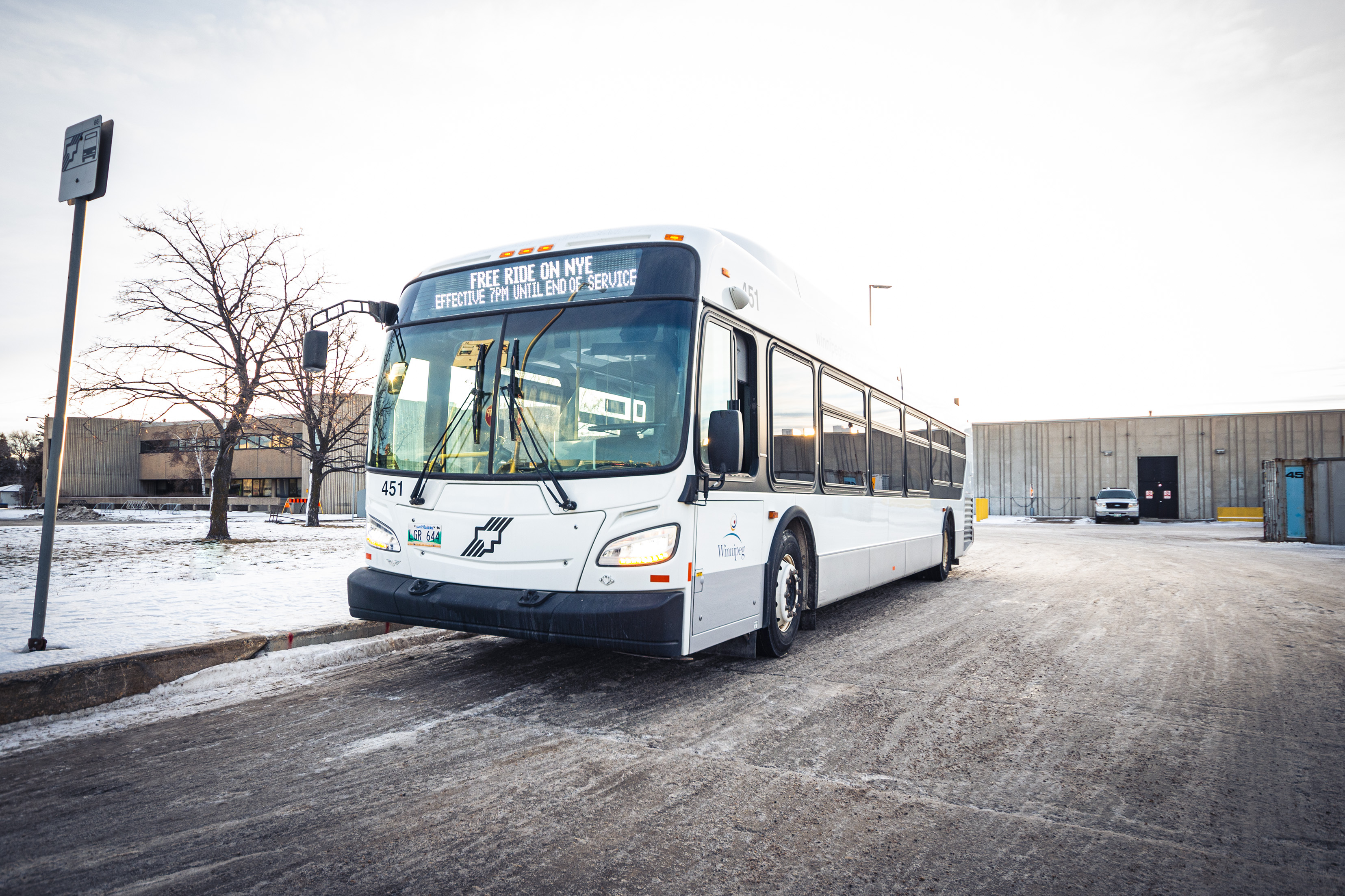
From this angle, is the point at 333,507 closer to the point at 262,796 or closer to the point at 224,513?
the point at 224,513

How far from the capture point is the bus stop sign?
5637 millimetres

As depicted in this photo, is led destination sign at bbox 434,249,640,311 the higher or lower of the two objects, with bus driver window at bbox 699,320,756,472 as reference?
higher

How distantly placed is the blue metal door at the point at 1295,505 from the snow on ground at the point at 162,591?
85.0 feet

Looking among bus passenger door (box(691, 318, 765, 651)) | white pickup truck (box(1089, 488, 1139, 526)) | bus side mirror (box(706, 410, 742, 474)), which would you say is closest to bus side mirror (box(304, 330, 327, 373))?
bus passenger door (box(691, 318, 765, 651))

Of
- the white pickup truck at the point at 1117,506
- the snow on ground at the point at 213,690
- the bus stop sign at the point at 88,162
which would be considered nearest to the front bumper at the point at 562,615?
the snow on ground at the point at 213,690

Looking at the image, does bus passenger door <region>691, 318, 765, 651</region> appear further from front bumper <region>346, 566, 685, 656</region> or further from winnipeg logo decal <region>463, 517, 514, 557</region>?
winnipeg logo decal <region>463, 517, 514, 557</region>

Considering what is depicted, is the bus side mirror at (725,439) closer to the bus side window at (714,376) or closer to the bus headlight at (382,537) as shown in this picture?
the bus side window at (714,376)

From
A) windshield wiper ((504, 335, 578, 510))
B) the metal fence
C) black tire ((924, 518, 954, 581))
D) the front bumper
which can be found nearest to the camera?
the front bumper

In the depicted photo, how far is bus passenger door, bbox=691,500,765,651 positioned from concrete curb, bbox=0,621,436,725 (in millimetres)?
3478

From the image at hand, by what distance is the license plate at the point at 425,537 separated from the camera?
542cm

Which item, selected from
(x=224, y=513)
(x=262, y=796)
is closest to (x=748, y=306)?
(x=262, y=796)

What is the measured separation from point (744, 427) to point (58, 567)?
430 inches

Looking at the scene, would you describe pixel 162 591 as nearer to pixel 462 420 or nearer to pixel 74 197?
pixel 74 197

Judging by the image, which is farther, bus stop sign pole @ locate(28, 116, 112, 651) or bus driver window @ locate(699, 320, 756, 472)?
bus stop sign pole @ locate(28, 116, 112, 651)
